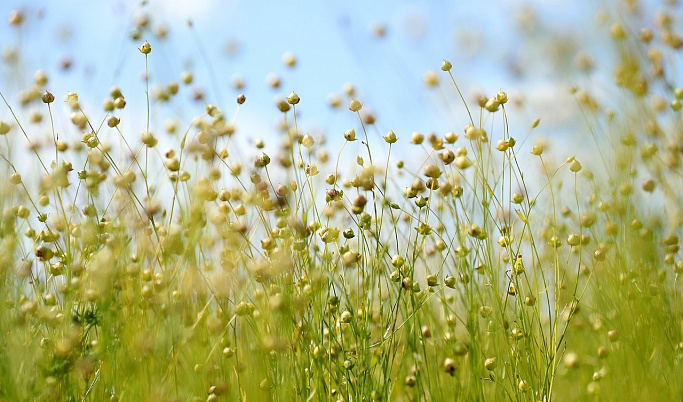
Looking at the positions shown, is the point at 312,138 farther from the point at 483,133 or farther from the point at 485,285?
the point at 485,285

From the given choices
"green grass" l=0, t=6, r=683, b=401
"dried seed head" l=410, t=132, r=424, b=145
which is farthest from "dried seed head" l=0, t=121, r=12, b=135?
"dried seed head" l=410, t=132, r=424, b=145

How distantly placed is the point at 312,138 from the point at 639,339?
1061mm

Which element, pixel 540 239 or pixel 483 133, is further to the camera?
pixel 540 239

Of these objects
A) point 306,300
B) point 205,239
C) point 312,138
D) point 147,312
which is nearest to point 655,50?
point 312,138

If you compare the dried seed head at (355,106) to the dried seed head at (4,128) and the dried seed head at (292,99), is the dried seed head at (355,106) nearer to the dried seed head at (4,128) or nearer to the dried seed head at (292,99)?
the dried seed head at (292,99)

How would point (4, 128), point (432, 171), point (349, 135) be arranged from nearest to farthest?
point (432, 171) < point (349, 135) < point (4, 128)

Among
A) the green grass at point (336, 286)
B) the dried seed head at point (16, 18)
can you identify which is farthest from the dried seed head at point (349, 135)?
the dried seed head at point (16, 18)

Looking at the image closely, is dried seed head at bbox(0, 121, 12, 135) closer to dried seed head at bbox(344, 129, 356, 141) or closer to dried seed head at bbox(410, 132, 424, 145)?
dried seed head at bbox(344, 129, 356, 141)

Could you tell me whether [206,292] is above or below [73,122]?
below

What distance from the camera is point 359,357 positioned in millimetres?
1759

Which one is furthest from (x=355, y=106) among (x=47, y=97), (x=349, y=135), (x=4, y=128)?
(x=4, y=128)

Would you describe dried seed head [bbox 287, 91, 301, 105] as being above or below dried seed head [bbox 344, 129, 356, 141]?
above

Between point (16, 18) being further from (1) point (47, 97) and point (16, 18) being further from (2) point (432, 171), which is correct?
(2) point (432, 171)

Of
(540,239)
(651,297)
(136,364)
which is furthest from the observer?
(540,239)
